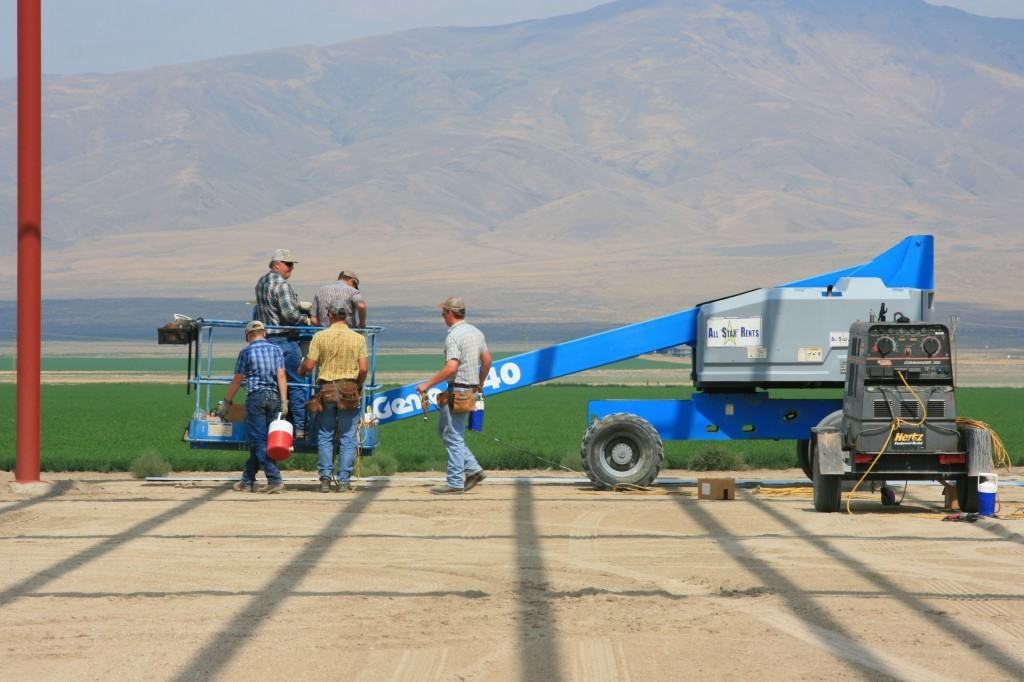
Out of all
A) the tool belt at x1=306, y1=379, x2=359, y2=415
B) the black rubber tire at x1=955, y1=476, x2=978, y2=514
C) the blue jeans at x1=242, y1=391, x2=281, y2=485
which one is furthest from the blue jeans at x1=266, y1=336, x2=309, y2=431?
the black rubber tire at x1=955, y1=476, x2=978, y2=514

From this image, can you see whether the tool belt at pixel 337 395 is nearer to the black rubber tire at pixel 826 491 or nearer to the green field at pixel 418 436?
the black rubber tire at pixel 826 491

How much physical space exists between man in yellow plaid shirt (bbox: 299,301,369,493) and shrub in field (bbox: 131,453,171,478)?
3892 mm

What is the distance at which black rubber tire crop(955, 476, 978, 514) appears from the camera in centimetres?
1455

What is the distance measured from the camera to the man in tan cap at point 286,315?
16922 mm

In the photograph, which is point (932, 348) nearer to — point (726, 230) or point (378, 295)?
point (378, 295)

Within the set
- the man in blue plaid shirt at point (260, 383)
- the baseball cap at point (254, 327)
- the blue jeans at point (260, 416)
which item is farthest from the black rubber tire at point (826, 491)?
the baseball cap at point (254, 327)

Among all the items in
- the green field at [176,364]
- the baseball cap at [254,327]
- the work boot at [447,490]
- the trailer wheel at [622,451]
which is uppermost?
the baseball cap at [254,327]

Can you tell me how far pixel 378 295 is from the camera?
144 m

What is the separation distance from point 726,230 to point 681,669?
176 metres

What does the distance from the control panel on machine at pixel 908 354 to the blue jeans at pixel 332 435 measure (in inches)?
207

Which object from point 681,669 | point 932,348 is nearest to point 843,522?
point 932,348

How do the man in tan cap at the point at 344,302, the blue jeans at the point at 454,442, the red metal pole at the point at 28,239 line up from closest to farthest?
the blue jeans at the point at 454,442, the red metal pole at the point at 28,239, the man in tan cap at the point at 344,302

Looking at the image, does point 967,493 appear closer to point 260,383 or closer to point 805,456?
point 805,456

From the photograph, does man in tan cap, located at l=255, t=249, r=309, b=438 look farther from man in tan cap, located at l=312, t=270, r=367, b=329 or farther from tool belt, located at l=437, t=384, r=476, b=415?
tool belt, located at l=437, t=384, r=476, b=415
